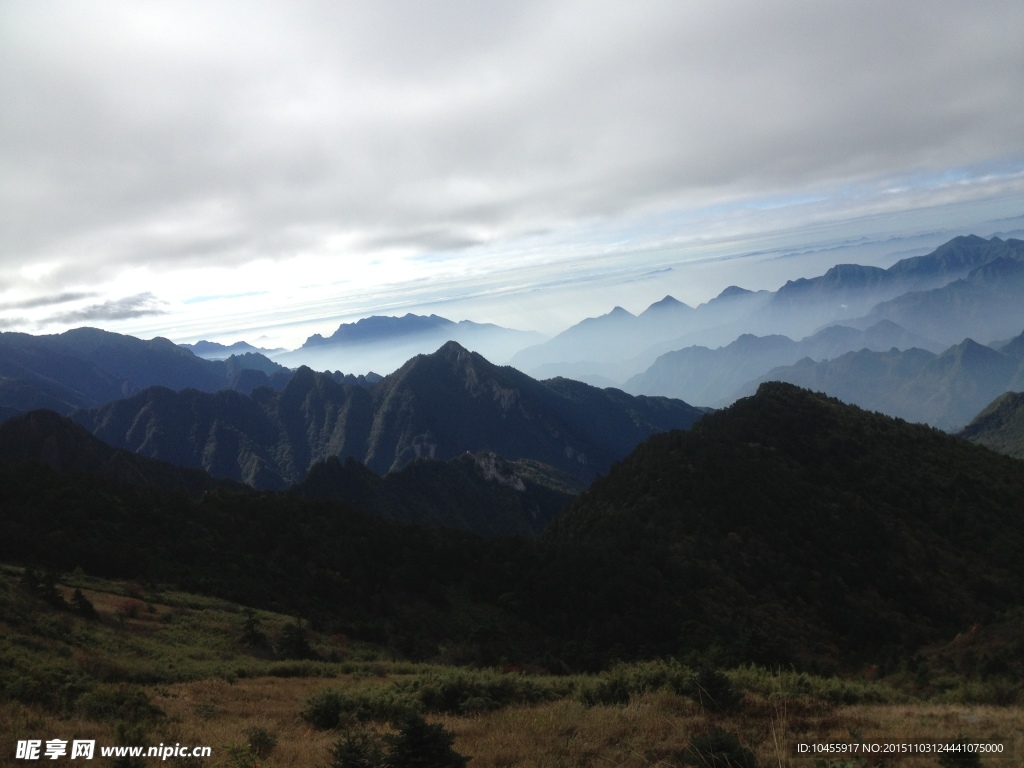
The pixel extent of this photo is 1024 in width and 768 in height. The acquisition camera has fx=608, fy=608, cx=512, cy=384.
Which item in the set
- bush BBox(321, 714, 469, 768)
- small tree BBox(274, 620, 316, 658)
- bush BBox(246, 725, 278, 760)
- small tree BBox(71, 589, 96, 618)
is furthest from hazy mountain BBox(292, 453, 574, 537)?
bush BBox(321, 714, 469, 768)

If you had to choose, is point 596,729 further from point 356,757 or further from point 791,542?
point 791,542

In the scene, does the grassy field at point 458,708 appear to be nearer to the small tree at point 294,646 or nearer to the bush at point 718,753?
the bush at point 718,753

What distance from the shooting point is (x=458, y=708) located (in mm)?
17766

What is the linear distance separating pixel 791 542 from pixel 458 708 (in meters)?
53.7

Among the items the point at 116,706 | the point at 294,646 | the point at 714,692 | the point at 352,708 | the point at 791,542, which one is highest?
the point at 116,706

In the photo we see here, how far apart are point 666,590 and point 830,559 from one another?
1795cm

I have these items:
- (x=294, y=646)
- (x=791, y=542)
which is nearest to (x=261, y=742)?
(x=294, y=646)

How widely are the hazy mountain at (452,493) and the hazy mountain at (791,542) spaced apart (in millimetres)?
63506

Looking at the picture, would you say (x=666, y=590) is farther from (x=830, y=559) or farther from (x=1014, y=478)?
(x=1014, y=478)

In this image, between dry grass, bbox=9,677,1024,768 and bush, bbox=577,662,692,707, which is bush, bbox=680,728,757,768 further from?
bush, bbox=577,662,692,707

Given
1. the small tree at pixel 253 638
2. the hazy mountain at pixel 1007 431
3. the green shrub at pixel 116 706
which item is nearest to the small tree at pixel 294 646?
the small tree at pixel 253 638

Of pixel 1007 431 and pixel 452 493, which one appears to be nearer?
pixel 452 493

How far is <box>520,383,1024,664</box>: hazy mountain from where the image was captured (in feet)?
166

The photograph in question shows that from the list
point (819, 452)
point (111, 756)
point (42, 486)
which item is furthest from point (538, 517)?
point (111, 756)
